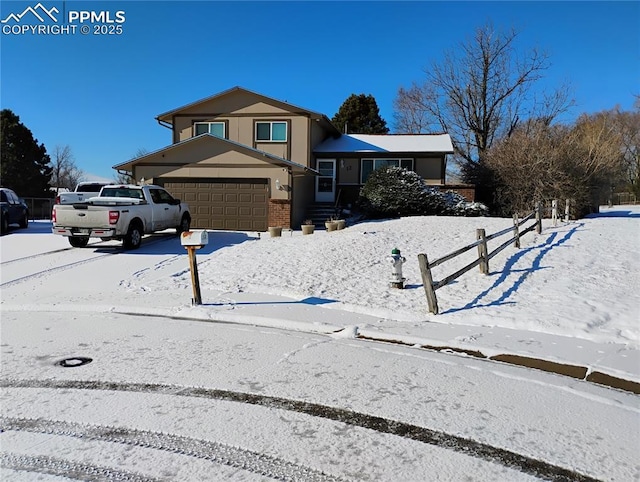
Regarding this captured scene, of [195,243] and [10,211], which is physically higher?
[10,211]

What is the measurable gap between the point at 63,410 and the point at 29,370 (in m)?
1.20

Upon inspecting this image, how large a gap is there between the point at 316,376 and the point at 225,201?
15.0 metres

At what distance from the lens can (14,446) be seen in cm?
311

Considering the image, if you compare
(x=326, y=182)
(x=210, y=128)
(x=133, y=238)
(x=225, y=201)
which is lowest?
(x=133, y=238)

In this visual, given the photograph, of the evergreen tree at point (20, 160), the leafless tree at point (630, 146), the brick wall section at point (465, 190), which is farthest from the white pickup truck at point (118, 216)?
the leafless tree at point (630, 146)

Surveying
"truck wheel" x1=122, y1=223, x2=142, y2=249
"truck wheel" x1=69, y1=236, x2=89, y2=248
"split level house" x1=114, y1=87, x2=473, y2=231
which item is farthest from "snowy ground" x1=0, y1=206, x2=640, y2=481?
"split level house" x1=114, y1=87, x2=473, y2=231

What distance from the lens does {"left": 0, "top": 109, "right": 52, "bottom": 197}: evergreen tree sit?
125ft

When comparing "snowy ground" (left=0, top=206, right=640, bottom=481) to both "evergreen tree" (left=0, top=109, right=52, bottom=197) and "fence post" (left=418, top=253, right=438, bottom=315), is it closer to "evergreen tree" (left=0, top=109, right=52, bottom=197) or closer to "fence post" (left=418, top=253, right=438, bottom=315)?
"fence post" (left=418, top=253, right=438, bottom=315)

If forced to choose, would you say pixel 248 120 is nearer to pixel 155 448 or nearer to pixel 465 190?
pixel 465 190

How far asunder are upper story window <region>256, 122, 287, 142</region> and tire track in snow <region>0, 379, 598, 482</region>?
18.6 meters

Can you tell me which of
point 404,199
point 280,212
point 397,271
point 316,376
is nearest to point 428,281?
point 397,271

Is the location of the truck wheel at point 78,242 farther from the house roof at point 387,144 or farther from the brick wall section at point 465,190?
the brick wall section at point 465,190

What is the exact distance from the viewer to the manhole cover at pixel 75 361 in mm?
4668

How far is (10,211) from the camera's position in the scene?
18328 millimetres
